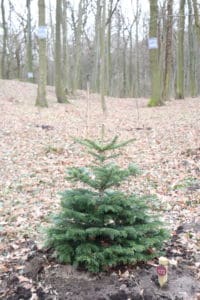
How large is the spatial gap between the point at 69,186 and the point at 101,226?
3.05 meters

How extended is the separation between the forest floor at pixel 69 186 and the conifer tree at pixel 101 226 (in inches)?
7.2

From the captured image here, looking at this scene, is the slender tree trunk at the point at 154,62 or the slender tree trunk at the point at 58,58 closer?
the slender tree trunk at the point at 58,58

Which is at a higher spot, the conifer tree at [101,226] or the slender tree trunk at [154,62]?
the slender tree trunk at [154,62]

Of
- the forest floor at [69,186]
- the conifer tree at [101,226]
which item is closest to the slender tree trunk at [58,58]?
the forest floor at [69,186]

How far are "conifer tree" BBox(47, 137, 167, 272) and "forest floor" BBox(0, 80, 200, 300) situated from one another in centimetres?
18

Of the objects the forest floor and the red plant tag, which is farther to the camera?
the forest floor

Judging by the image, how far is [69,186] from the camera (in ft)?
21.0

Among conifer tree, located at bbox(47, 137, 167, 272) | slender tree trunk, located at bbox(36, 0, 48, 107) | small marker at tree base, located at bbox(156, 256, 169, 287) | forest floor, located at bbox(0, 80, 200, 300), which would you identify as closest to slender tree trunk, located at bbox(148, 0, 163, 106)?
forest floor, located at bbox(0, 80, 200, 300)

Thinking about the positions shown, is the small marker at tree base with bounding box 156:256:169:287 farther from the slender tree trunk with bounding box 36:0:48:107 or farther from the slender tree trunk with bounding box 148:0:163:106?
the slender tree trunk with bounding box 148:0:163:106

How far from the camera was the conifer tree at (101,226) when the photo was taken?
3285mm

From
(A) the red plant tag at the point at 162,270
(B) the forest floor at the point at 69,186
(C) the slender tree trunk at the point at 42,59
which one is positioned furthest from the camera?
(C) the slender tree trunk at the point at 42,59

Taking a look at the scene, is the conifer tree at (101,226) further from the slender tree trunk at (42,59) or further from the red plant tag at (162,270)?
the slender tree trunk at (42,59)

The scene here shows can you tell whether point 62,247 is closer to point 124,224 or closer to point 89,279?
point 89,279

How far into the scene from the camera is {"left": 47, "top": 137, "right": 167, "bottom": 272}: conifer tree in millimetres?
3285
